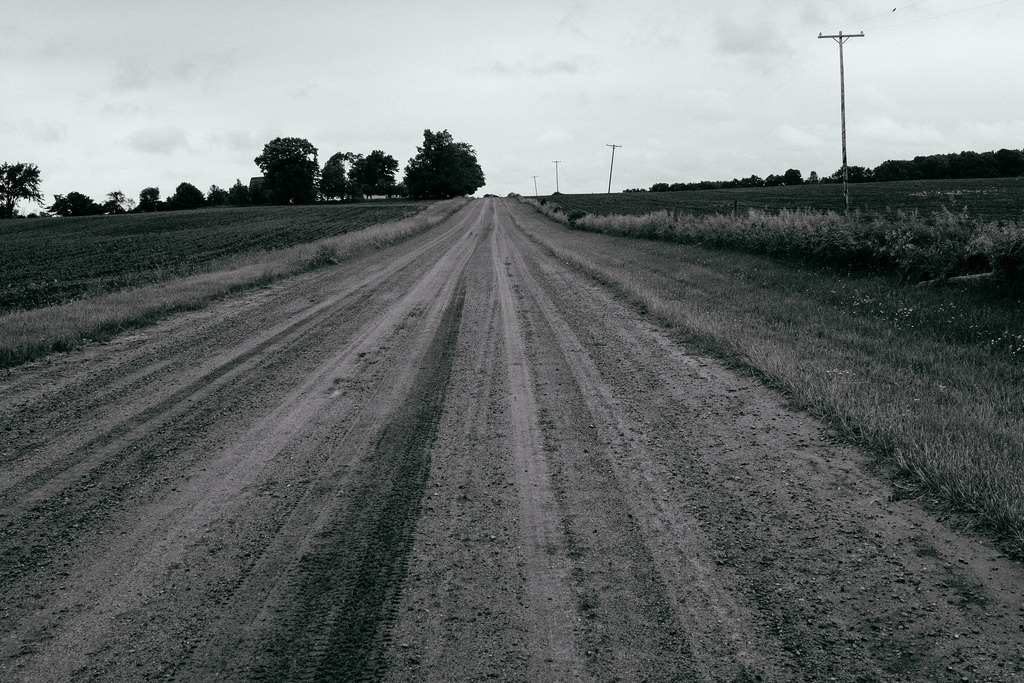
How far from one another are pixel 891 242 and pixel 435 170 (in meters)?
108

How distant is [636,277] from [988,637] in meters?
11.5

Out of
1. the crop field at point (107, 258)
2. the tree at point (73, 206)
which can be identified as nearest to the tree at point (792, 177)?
the crop field at point (107, 258)

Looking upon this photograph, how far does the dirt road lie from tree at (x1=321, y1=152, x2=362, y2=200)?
10748cm

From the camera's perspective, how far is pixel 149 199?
4542 inches

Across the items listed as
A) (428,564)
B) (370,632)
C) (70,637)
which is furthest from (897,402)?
(70,637)

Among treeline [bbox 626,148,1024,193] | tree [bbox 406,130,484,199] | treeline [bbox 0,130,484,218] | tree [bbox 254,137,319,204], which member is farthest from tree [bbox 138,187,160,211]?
treeline [bbox 626,148,1024,193]

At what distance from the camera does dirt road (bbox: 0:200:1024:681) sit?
245 cm

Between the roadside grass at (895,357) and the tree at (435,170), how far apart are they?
105 m

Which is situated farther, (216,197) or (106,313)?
(216,197)

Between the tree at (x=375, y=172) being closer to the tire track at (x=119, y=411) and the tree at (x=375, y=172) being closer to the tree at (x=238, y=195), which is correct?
the tree at (x=238, y=195)

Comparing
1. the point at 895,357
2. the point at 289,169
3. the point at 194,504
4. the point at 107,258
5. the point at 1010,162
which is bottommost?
the point at 194,504

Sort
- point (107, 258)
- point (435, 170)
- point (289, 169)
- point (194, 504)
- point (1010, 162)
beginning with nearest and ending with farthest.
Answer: point (194, 504) → point (107, 258) → point (1010, 162) → point (289, 169) → point (435, 170)

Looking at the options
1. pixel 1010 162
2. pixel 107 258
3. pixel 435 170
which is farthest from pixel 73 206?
pixel 1010 162

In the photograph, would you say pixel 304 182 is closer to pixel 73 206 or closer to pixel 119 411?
pixel 73 206
